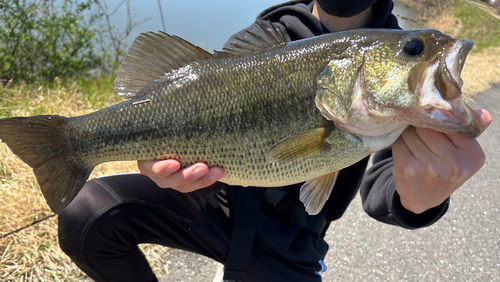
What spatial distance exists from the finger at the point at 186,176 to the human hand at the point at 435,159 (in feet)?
2.49

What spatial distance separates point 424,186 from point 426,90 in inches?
17.3

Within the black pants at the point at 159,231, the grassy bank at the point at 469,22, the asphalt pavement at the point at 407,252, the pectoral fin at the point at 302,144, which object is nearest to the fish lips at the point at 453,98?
the pectoral fin at the point at 302,144

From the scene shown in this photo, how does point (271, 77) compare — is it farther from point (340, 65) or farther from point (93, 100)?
point (93, 100)

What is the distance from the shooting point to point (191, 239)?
2.02 meters

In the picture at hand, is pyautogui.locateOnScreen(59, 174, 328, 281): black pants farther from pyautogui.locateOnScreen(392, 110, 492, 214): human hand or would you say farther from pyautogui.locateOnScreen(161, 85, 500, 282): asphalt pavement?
pyautogui.locateOnScreen(392, 110, 492, 214): human hand

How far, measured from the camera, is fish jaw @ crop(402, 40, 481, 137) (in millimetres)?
1146

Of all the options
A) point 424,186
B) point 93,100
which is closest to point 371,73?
point 424,186

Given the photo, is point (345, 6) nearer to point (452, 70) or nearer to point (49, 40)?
point (452, 70)

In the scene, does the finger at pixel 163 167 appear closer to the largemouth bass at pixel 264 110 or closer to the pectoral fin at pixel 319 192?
the largemouth bass at pixel 264 110

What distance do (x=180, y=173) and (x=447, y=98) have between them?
0.99 meters

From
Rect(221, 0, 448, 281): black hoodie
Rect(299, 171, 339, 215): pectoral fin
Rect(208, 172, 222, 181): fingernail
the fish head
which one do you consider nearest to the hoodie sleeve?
Rect(221, 0, 448, 281): black hoodie

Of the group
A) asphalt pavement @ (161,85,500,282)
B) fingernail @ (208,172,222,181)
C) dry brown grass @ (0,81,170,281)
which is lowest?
asphalt pavement @ (161,85,500,282)

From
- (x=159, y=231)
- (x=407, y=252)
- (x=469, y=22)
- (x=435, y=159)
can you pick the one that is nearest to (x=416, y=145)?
(x=435, y=159)

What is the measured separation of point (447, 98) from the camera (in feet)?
3.78
